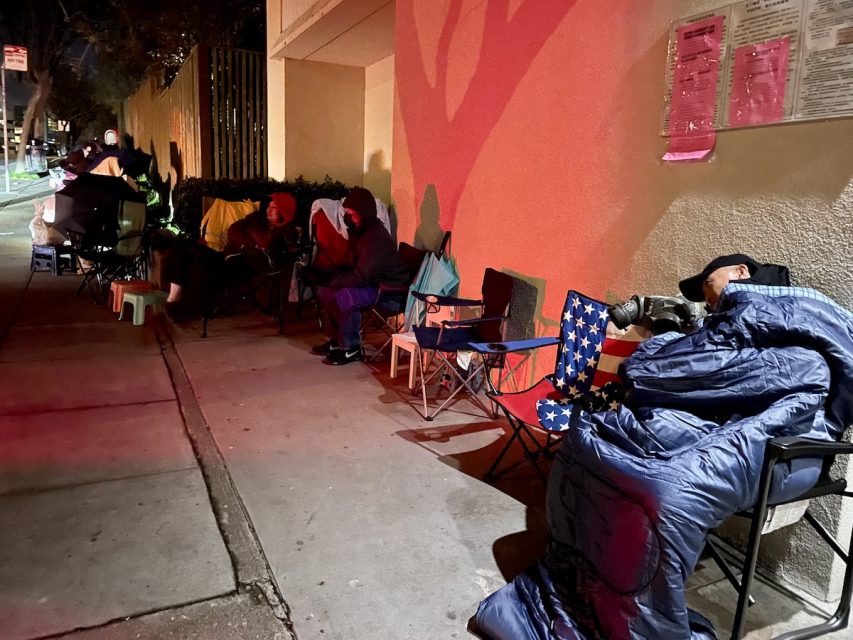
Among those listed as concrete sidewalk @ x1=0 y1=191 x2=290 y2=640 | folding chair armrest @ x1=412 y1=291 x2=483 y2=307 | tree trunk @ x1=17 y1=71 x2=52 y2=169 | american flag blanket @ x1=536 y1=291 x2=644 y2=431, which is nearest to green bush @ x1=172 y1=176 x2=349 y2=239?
concrete sidewalk @ x1=0 y1=191 x2=290 y2=640

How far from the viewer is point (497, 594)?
2.38 meters

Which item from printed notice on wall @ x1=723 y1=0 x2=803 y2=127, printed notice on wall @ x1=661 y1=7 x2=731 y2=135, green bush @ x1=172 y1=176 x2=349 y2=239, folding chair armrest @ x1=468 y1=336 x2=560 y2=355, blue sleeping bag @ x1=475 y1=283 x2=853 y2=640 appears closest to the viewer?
blue sleeping bag @ x1=475 y1=283 x2=853 y2=640

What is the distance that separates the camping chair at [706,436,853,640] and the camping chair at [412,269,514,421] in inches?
87.5

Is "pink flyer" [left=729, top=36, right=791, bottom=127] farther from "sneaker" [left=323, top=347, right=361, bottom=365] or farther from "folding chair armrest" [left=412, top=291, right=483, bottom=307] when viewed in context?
"sneaker" [left=323, top=347, right=361, bottom=365]

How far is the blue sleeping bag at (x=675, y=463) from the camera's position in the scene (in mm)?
1974

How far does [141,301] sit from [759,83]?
5.98m

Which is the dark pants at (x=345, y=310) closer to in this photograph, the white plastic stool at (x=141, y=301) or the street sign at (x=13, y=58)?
the white plastic stool at (x=141, y=301)

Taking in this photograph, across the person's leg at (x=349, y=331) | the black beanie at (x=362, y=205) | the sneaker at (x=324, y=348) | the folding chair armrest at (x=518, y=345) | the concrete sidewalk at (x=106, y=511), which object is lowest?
the concrete sidewalk at (x=106, y=511)

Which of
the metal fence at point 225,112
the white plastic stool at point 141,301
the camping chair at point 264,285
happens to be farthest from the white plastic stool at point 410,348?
the metal fence at point 225,112

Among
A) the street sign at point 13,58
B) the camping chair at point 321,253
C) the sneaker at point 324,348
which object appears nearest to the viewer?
the sneaker at point 324,348

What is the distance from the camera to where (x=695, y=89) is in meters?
3.07

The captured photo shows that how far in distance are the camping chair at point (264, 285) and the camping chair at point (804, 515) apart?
523cm

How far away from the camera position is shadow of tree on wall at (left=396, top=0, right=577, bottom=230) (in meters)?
4.33

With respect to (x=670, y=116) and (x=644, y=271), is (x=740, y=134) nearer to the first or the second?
(x=670, y=116)
